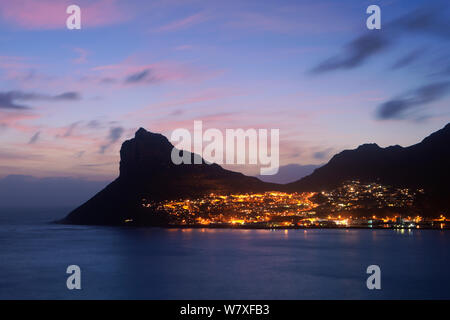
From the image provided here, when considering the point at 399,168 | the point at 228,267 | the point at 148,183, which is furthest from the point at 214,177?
the point at 228,267

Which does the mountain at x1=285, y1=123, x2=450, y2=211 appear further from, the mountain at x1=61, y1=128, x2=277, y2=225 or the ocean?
the ocean

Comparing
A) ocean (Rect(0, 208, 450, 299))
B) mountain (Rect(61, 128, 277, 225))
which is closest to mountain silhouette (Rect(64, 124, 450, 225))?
mountain (Rect(61, 128, 277, 225))

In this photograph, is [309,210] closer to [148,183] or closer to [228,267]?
[148,183]
